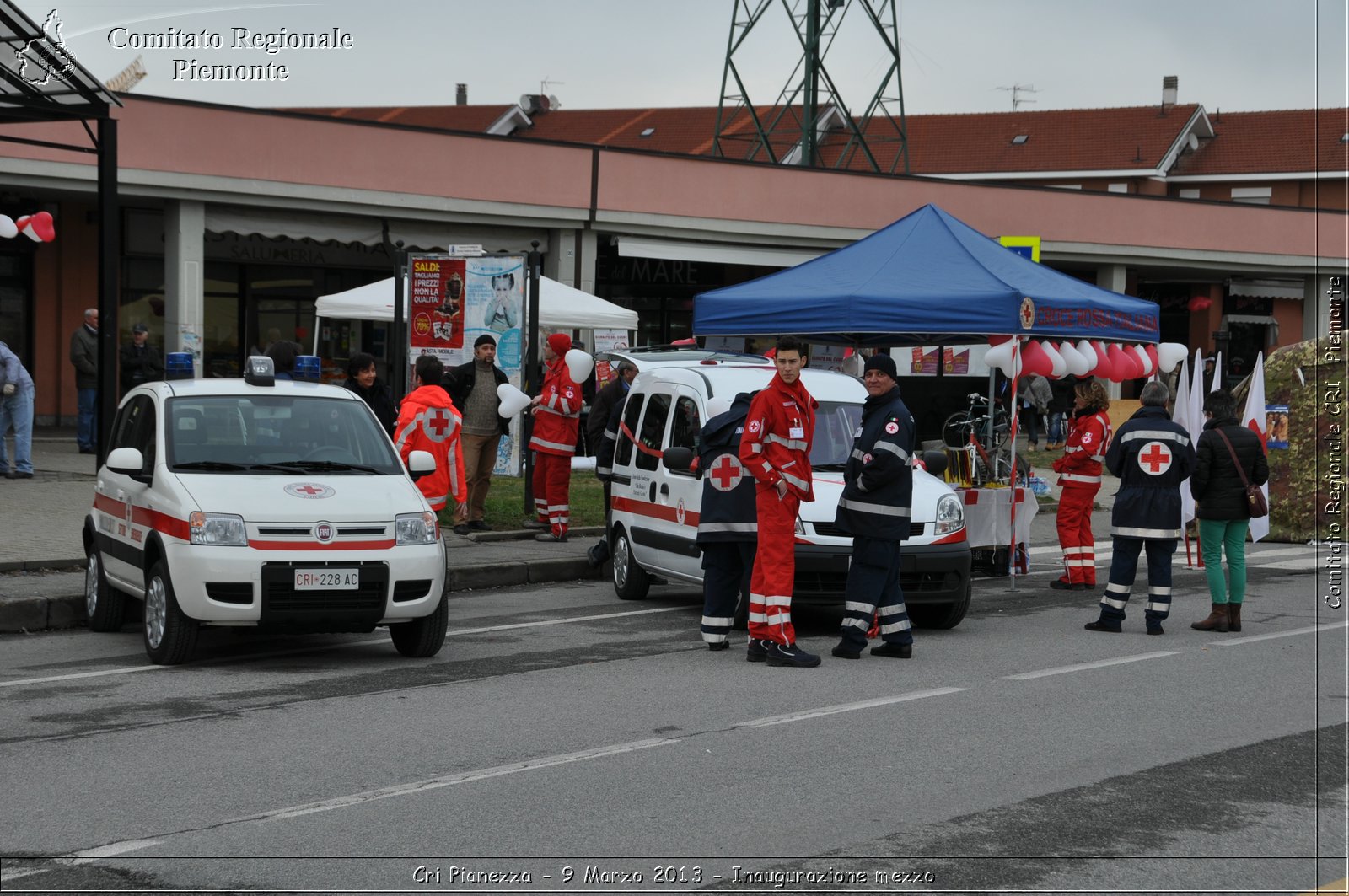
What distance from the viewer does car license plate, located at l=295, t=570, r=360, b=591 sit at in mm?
8797

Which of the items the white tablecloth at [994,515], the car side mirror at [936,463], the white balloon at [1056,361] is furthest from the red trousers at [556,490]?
the car side mirror at [936,463]

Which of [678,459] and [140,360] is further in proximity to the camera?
[140,360]

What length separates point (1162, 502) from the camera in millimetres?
11188

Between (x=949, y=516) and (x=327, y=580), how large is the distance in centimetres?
454

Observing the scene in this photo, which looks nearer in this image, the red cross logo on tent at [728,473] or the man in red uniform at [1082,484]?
the red cross logo on tent at [728,473]

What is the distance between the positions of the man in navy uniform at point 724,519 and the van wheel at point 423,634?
172 cm

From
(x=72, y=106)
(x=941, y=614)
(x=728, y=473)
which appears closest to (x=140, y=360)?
(x=72, y=106)

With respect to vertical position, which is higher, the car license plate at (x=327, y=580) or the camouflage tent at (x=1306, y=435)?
the camouflage tent at (x=1306, y=435)

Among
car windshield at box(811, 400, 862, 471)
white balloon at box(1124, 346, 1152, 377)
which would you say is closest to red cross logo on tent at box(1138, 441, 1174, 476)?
car windshield at box(811, 400, 862, 471)

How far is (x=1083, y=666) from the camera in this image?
9.70 metres

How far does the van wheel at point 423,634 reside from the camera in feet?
31.1

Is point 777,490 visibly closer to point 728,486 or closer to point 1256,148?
point 728,486

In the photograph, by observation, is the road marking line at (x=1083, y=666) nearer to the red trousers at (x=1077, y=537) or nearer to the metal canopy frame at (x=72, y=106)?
the red trousers at (x=1077, y=537)

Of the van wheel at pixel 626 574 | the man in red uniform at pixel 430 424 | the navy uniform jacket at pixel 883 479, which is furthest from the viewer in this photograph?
the man in red uniform at pixel 430 424
